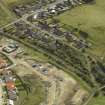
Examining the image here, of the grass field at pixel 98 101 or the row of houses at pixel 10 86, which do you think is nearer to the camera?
the row of houses at pixel 10 86

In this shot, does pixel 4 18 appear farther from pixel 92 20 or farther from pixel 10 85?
pixel 10 85

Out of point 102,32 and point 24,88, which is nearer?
point 24,88

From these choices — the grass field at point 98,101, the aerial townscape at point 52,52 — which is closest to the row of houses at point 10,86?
the aerial townscape at point 52,52

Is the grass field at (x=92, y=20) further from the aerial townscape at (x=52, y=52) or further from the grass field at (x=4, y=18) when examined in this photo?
the grass field at (x=4, y=18)

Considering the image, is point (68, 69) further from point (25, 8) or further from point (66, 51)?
point (25, 8)

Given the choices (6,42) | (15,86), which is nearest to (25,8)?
(6,42)

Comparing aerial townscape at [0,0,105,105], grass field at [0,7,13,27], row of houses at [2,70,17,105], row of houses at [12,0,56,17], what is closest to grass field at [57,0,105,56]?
aerial townscape at [0,0,105,105]

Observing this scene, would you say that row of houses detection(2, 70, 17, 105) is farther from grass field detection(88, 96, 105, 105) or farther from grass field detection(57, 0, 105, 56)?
grass field detection(57, 0, 105, 56)
